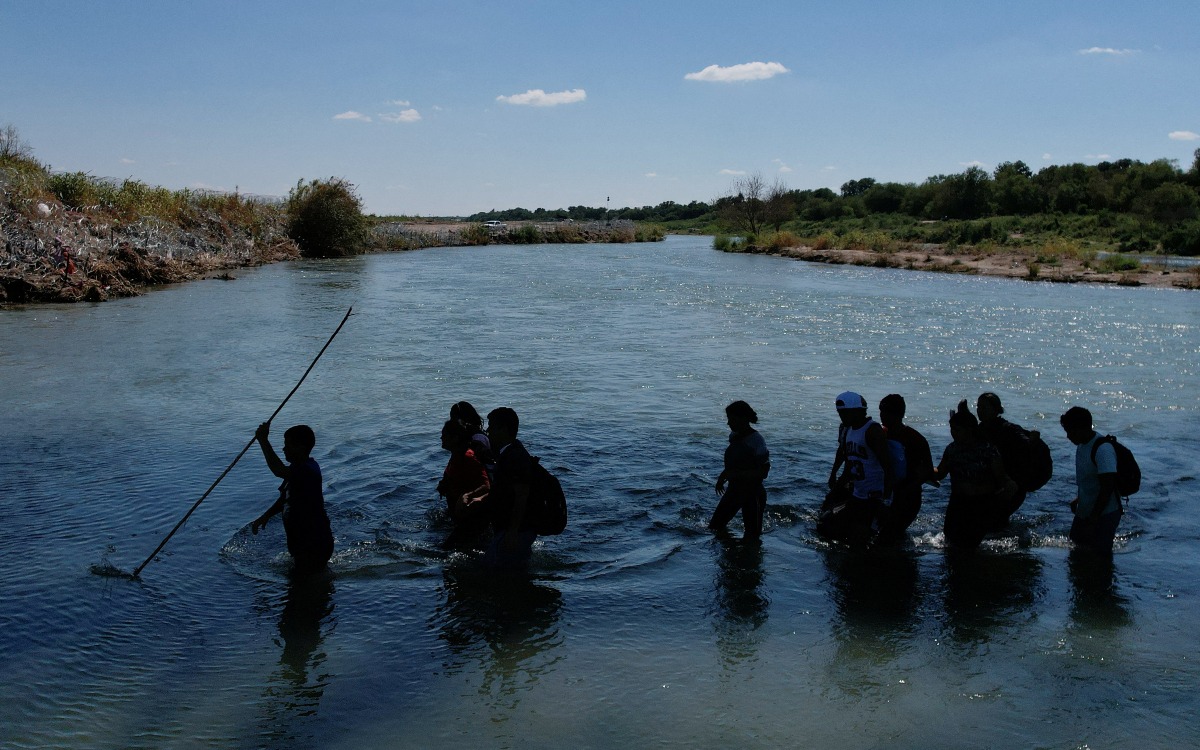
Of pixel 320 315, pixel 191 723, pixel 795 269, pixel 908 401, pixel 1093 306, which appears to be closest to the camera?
pixel 191 723

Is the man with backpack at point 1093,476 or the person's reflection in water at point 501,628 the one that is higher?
Answer: the man with backpack at point 1093,476

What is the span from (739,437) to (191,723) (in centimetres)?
474

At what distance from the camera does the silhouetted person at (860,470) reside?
762cm

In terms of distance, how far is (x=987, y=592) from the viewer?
24.5 feet

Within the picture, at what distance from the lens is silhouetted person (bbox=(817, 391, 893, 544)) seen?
25.0 feet

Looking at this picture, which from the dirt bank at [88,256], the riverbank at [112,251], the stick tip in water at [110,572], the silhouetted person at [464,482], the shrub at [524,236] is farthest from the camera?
the shrub at [524,236]

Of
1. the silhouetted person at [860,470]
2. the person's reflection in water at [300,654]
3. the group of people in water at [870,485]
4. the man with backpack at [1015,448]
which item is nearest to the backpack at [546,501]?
the group of people in water at [870,485]

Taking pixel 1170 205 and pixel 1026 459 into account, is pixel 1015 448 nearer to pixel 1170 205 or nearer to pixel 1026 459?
pixel 1026 459

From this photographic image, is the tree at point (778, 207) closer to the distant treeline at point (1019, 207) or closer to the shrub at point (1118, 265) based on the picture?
the distant treeline at point (1019, 207)

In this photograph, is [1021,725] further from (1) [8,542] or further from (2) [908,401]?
(2) [908,401]

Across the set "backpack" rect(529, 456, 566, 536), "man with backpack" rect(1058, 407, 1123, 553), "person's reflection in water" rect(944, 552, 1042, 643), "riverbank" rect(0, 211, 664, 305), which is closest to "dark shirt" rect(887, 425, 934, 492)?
"person's reflection in water" rect(944, 552, 1042, 643)

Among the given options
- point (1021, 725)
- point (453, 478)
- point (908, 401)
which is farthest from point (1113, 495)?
point (908, 401)

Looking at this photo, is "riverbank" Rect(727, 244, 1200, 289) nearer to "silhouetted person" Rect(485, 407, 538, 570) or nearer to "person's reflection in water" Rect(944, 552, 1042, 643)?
"person's reflection in water" Rect(944, 552, 1042, 643)

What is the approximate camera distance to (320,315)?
2741cm
